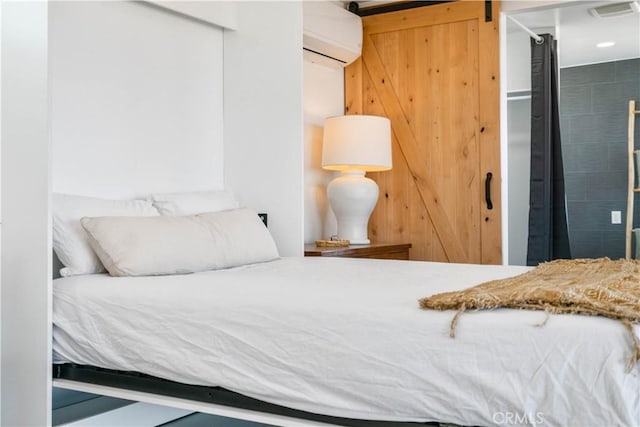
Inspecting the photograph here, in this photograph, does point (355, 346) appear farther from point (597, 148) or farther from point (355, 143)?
point (597, 148)

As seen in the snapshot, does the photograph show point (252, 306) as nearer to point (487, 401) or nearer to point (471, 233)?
point (487, 401)

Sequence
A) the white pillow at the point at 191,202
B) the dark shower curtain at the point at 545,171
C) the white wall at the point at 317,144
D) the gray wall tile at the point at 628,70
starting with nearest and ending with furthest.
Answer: the white pillow at the point at 191,202 → the white wall at the point at 317,144 → the dark shower curtain at the point at 545,171 → the gray wall tile at the point at 628,70

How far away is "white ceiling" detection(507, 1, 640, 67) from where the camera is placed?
4398mm

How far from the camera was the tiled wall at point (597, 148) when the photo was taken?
18.5 ft

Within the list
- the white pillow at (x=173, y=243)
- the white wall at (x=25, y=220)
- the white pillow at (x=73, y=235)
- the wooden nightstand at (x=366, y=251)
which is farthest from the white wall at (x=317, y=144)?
the white wall at (x=25, y=220)

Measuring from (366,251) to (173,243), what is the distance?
1583 mm

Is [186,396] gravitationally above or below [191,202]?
below

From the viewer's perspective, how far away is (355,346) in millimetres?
1774

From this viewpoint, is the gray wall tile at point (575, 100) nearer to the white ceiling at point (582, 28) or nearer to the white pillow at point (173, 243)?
the white ceiling at point (582, 28)

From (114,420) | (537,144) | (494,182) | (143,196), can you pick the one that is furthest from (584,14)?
(114,420)

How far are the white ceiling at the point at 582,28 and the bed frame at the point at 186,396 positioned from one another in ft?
10.4

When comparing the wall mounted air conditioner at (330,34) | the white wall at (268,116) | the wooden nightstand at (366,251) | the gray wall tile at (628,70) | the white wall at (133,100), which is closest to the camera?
the white wall at (133,100)

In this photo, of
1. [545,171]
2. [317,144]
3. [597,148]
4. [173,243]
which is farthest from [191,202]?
[597,148]

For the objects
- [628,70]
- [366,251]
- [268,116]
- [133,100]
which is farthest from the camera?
[628,70]
